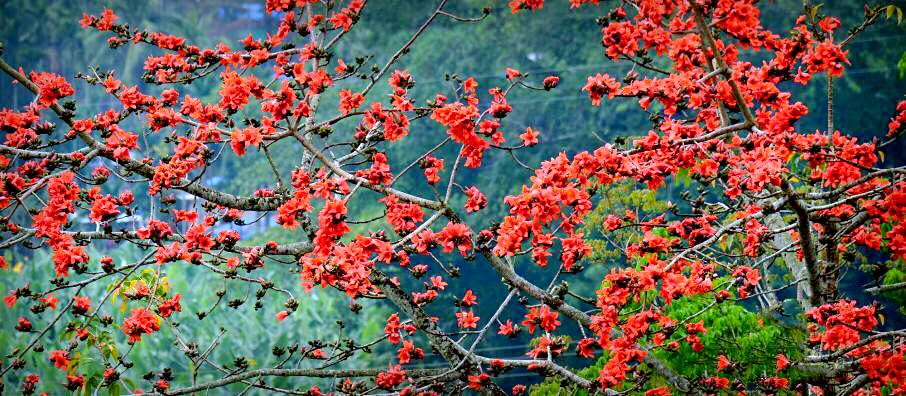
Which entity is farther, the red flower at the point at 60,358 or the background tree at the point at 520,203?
the red flower at the point at 60,358

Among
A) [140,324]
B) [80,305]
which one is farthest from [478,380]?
[80,305]

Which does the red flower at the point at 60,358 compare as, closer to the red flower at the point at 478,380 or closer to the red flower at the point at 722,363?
the red flower at the point at 478,380

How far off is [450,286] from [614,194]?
221 inches

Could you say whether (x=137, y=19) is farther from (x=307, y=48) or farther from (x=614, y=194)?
(x=307, y=48)

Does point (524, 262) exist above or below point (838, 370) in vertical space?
above

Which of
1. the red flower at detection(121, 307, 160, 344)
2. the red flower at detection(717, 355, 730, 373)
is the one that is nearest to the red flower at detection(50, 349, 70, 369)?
the red flower at detection(121, 307, 160, 344)

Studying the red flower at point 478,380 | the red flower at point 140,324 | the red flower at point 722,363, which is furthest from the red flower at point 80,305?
the red flower at point 722,363

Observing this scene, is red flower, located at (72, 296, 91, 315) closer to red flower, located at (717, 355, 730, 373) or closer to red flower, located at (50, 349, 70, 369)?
red flower, located at (50, 349, 70, 369)

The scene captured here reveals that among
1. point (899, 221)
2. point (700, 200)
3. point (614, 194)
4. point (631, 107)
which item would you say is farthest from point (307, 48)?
point (631, 107)

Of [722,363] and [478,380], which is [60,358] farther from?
[722,363]

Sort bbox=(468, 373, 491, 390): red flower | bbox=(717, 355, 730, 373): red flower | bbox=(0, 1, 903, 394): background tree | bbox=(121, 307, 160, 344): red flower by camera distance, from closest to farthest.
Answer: bbox=(0, 1, 903, 394): background tree → bbox=(121, 307, 160, 344): red flower → bbox=(468, 373, 491, 390): red flower → bbox=(717, 355, 730, 373): red flower

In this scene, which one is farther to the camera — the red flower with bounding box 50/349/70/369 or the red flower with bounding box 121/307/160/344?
the red flower with bounding box 50/349/70/369

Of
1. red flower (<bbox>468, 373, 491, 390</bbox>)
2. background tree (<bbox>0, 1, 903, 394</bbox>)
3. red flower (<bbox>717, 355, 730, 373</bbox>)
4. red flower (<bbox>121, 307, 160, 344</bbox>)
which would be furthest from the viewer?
red flower (<bbox>717, 355, 730, 373</bbox>)

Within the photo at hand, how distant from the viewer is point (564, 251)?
283 cm
